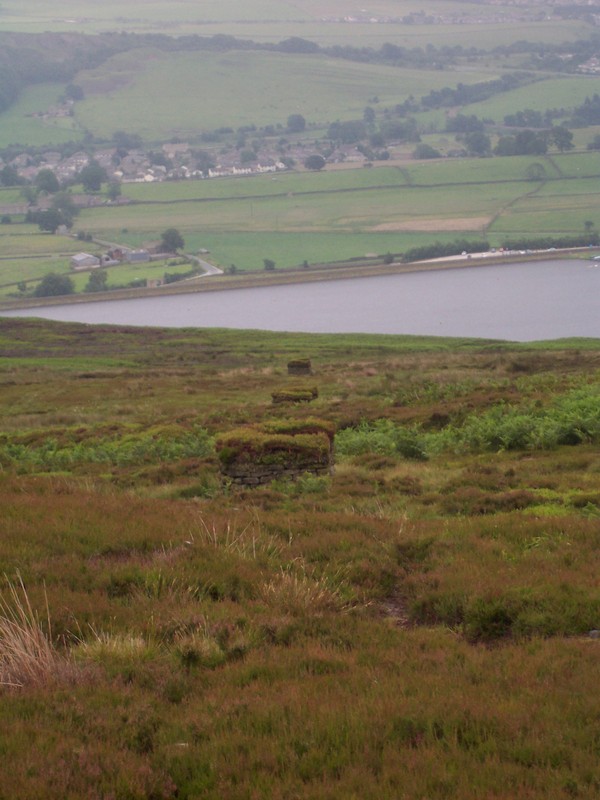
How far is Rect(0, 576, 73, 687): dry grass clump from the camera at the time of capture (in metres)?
7.41

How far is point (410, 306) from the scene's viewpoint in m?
102

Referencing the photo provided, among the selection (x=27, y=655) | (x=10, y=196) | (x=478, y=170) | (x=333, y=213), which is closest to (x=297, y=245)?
(x=333, y=213)

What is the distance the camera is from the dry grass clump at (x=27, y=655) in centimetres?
741

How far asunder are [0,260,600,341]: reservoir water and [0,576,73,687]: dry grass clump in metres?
76.0

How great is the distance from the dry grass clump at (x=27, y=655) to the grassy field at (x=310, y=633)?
0.08 feet

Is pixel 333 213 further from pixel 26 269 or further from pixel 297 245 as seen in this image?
pixel 26 269

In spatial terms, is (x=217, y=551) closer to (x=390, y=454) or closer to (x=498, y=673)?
(x=498, y=673)

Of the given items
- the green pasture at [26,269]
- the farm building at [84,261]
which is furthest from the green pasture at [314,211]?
the green pasture at [26,269]

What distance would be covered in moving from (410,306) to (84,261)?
51.4 m

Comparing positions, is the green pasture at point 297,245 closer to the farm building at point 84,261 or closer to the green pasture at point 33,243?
the farm building at point 84,261

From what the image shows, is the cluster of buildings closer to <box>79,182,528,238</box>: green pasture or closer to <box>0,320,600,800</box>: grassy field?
<box>79,182,528,238</box>: green pasture

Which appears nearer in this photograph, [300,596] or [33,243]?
[300,596]

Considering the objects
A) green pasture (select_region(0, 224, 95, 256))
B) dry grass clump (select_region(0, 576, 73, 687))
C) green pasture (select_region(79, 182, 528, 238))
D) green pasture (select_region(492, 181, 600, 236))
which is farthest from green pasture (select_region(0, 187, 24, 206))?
dry grass clump (select_region(0, 576, 73, 687))

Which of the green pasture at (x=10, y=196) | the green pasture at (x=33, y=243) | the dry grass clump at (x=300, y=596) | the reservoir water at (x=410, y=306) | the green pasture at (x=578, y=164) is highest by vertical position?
the green pasture at (x=578, y=164)
